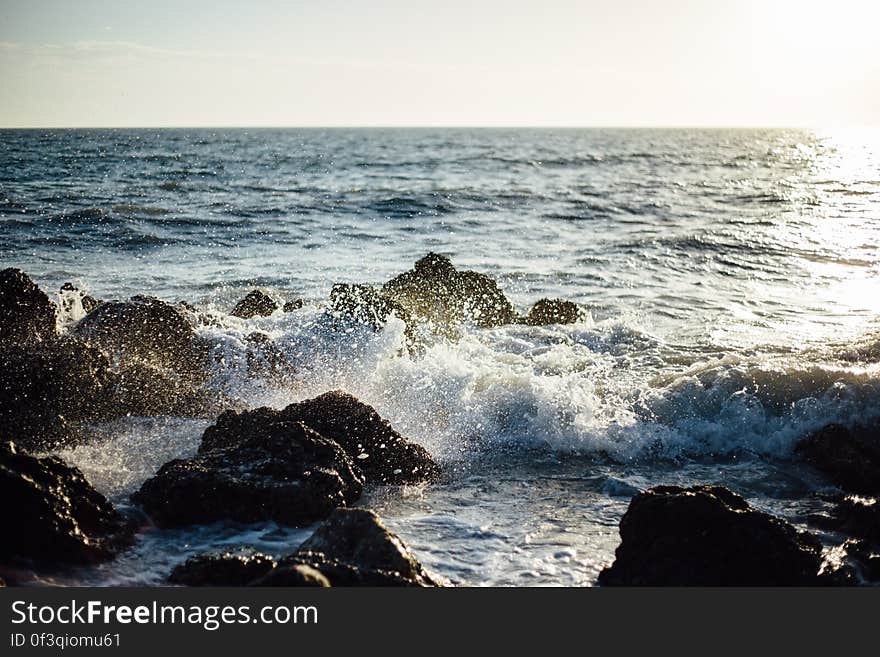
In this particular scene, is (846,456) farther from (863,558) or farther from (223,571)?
(223,571)

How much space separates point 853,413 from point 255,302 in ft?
25.2

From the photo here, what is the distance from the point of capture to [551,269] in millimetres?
15336

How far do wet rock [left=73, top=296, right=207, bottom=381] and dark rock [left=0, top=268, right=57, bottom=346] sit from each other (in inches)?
16.8

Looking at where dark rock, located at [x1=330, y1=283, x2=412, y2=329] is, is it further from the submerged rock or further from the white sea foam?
the submerged rock

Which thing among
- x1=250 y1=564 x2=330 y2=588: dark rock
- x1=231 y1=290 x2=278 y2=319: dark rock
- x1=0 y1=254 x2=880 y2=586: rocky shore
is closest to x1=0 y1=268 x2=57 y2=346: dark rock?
x1=0 y1=254 x2=880 y2=586: rocky shore

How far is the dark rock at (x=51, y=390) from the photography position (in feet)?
20.5

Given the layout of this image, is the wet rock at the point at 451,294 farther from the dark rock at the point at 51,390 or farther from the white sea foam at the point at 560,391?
the dark rock at the point at 51,390

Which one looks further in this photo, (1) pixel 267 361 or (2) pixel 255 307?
(2) pixel 255 307

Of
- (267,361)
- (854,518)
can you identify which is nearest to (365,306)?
(267,361)

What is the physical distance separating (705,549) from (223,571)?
270 cm

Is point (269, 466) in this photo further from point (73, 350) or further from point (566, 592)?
point (73, 350)

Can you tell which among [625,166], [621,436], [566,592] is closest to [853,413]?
[621,436]

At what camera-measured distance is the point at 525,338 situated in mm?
10602

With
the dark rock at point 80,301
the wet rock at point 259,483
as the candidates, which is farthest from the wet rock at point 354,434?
the dark rock at point 80,301
